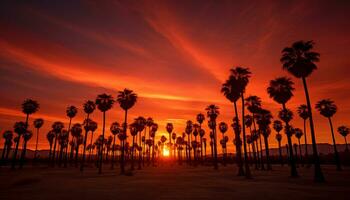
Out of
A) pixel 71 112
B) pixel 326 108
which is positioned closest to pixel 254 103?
pixel 326 108

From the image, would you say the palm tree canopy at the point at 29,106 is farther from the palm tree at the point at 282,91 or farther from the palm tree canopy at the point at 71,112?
the palm tree at the point at 282,91

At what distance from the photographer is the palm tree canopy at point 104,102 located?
52500 mm

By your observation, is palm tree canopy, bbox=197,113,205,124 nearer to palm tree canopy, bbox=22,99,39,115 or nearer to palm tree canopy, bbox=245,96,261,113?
palm tree canopy, bbox=245,96,261,113

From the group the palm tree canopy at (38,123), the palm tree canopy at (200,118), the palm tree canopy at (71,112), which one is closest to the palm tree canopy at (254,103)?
the palm tree canopy at (200,118)

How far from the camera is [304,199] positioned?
527 inches

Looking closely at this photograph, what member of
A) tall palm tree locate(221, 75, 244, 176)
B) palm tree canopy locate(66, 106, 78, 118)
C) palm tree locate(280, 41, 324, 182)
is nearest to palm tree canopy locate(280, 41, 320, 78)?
palm tree locate(280, 41, 324, 182)

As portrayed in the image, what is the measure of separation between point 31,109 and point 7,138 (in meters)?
54.0

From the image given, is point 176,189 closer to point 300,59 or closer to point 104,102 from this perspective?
point 300,59

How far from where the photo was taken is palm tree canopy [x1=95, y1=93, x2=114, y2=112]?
172 ft

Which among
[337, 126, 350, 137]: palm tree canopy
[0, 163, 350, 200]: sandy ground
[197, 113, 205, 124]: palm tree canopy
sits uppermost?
[197, 113, 205, 124]: palm tree canopy

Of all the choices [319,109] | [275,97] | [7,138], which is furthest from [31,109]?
[319,109]

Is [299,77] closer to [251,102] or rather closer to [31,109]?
[251,102]

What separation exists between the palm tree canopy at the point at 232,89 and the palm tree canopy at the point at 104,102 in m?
30.0

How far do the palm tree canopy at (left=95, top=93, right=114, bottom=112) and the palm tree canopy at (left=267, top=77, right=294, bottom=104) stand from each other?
Result: 128 ft
